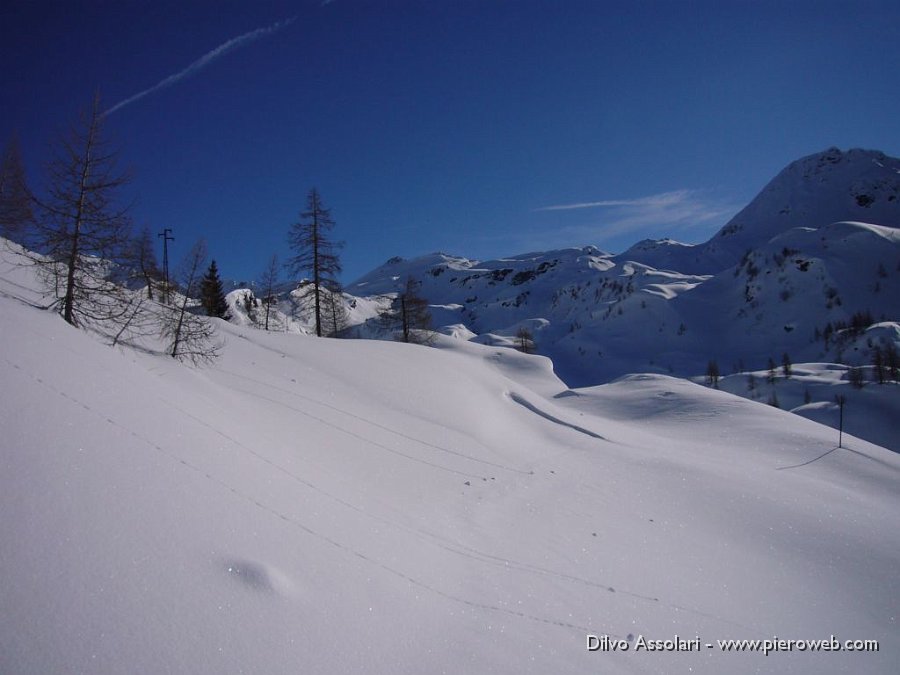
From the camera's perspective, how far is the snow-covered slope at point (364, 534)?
2.85m

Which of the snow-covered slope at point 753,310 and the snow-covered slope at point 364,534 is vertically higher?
the snow-covered slope at point 753,310

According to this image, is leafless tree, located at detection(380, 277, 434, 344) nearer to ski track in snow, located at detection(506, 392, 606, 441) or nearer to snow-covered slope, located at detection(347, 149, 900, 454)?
ski track in snow, located at detection(506, 392, 606, 441)

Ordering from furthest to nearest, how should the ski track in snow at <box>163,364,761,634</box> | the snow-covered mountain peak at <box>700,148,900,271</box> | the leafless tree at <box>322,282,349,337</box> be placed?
the snow-covered mountain peak at <box>700,148,900,271</box> → the leafless tree at <box>322,282,349,337</box> → the ski track in snow at <box>163,364,761,634</box>

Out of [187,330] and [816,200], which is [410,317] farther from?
[816,200]

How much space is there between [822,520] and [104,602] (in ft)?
37.4

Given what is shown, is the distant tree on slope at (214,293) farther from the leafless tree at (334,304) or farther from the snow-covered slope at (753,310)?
the snow-covered slope at (753,310)

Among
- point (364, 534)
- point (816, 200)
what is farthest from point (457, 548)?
point (816, 200)

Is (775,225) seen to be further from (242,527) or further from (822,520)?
(242,527)

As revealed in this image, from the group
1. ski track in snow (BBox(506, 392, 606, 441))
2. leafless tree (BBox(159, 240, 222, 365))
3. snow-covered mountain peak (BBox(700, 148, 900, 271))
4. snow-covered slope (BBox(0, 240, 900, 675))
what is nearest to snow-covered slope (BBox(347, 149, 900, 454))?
snow-covered mountain peak (BBox(700, 148, 900, 271))

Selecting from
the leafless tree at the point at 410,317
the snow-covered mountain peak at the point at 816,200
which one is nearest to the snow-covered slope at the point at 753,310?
the snow-covered mountain peak at the point at 816,200

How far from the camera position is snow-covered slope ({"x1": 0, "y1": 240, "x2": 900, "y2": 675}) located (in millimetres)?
2854

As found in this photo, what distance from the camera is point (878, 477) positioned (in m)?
11.8

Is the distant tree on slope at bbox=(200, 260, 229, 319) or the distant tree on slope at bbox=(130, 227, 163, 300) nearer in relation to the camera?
the distant tree on slope at bbox=(130, 227, 163, 300)

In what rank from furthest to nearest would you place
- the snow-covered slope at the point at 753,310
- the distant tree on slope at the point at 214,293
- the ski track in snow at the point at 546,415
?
the snow-covered slope at the point at 753,310, the distant tree on slope at the point at 214,293, the ski track in snow at the point at 546,415
